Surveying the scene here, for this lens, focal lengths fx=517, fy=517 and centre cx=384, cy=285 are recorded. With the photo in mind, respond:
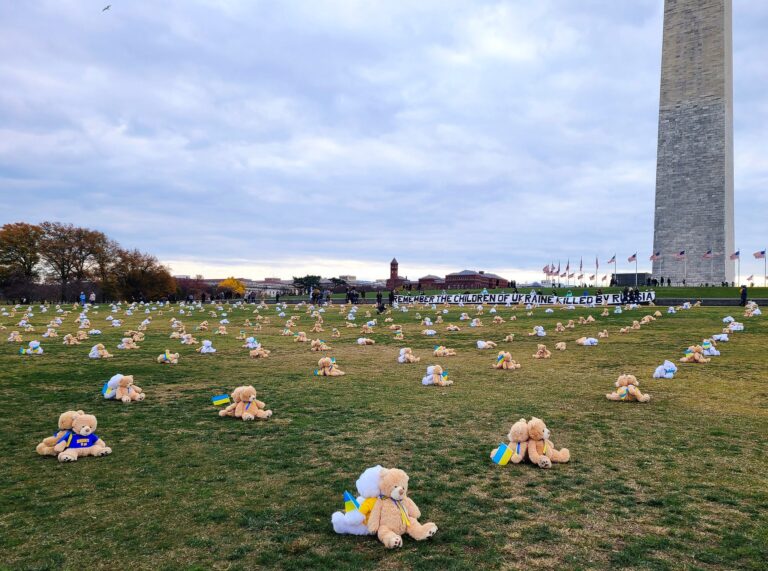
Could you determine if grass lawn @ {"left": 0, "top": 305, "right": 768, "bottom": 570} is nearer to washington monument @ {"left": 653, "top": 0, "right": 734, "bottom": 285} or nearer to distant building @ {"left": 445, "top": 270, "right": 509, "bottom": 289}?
washington monument @ {"left": 653, "top": 0, "right": 734, "bottom": 285}

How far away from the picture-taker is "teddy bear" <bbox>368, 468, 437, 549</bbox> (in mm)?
4688

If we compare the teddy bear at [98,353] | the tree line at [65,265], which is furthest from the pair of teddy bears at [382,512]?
Result: the tree line at [65,265]

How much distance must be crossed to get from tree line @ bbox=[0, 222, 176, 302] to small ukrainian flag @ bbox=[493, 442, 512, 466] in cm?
7215

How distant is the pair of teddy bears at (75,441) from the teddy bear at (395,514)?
176 inches

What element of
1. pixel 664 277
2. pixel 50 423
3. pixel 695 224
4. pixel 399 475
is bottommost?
pixel 50 423

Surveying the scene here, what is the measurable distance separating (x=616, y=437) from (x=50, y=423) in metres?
9.42

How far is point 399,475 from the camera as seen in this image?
4848mm

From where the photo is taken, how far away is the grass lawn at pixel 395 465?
4484 mm

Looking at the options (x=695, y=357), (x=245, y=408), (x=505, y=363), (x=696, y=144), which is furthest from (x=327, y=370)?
(x=696, y=144)

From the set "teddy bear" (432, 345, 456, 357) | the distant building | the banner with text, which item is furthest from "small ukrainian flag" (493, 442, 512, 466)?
the distant building

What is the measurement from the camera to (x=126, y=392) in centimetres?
1082

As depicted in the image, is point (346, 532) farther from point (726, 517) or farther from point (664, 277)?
point (664, 277)

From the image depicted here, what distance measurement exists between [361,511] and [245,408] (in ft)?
16.5

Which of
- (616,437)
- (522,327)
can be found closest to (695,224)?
(522,327)
